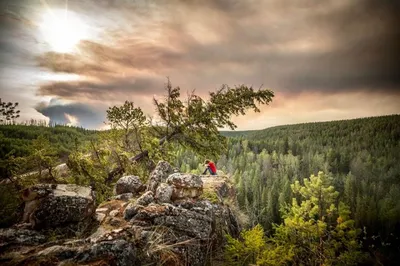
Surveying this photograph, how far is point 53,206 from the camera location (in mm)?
5609

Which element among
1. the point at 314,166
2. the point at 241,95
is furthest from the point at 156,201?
the point at 314,166

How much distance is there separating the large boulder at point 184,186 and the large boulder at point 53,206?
2494 mm

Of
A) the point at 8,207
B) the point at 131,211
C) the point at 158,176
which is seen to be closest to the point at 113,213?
the point at 131,211

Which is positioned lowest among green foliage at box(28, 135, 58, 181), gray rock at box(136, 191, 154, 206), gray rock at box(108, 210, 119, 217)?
gray rock at box(108, 210, 119, 217)

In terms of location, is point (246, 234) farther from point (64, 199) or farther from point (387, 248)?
point (387, 248)

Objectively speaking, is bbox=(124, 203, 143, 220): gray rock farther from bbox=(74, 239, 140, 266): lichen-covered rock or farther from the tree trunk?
the tree trunk

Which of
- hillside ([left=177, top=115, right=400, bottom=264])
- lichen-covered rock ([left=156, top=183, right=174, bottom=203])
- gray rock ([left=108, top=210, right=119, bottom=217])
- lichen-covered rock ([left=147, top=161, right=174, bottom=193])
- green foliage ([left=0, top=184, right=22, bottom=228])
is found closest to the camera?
green foliage ([left=0, top=184, right=22, bottom=228])

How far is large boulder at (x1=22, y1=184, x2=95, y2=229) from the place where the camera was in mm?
5477

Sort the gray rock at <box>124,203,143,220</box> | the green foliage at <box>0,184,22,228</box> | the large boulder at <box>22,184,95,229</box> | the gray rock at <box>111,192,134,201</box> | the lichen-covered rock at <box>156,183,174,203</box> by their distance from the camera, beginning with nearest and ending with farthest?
the large boulder at <box>22,184,95,229</box>
the green foliage at <box>0,184,22,228</box>
the gray rock at <box>124,203,143,220</box>
the lichen-covered rock at <box>156,183,174,203</box>
the gray rock at <box>111,192,134,201</box>

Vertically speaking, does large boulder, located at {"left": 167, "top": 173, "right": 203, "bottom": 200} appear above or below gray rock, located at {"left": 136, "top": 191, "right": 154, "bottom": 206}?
above

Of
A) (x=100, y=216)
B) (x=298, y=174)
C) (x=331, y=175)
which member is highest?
(x=100, y=216)

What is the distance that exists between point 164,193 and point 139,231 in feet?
7.16

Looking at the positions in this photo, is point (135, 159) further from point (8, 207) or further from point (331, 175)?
point (331, 175)

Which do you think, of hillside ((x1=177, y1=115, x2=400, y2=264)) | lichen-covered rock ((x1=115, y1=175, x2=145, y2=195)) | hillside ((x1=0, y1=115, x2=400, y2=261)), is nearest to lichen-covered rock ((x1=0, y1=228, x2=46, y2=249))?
hillside ((x1=0, y1=115, x2=400, y2=261))
